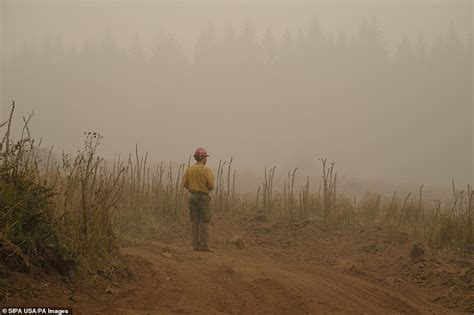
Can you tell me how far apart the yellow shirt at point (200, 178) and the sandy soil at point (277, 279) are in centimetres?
125

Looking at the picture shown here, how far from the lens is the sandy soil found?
5.11 m

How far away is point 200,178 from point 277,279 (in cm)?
366

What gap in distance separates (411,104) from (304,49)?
528 inches

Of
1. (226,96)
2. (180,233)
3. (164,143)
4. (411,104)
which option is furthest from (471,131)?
(180,233)

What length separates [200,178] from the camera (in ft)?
32.6

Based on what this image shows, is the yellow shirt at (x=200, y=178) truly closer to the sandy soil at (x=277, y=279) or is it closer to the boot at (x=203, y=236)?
the boot at (x=203, y=236)

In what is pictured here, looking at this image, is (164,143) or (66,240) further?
(164,143)

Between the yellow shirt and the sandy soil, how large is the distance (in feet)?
4.09

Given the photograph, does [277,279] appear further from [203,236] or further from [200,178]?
[200,178]

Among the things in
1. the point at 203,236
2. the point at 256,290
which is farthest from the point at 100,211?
the point at 203,236

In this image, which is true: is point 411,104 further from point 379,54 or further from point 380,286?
point 380,286

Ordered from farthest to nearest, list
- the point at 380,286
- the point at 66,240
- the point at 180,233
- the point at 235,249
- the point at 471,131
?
the point at 471,131, the point at 180,233, the point at 235,249, the point at 380,286, the point at 66,240

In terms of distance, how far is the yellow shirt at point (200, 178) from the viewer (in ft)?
32.4

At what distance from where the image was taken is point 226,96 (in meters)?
56.2
